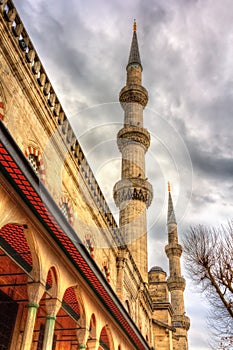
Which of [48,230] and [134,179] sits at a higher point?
[134,179]

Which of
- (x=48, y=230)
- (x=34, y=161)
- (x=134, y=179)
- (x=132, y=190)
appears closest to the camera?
(x=48, y=230)

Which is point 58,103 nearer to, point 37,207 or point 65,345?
point 37,207

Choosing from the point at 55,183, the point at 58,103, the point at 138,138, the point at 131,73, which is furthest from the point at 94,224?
the point at 131,73

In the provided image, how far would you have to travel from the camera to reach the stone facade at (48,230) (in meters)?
6.42

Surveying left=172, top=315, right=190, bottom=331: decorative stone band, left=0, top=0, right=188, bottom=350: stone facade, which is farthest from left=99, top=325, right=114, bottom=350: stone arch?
left=172, top=315, right=190, bottom=331: decorative stone band

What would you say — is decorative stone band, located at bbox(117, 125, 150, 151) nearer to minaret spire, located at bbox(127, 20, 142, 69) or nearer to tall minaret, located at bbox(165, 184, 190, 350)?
A: minaret spire, located at bbox(127, 20, 142, 69)

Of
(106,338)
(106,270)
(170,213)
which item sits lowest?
(106,338)

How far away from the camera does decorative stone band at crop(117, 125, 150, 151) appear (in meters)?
26.3

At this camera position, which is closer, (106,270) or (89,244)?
(89,244)

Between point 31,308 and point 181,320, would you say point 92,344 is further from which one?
point 181,320

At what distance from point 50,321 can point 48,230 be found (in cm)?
200

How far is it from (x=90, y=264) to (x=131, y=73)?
2469cm

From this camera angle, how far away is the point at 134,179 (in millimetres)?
24516

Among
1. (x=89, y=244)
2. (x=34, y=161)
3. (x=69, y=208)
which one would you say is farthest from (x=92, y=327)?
(x=34, y=161)
